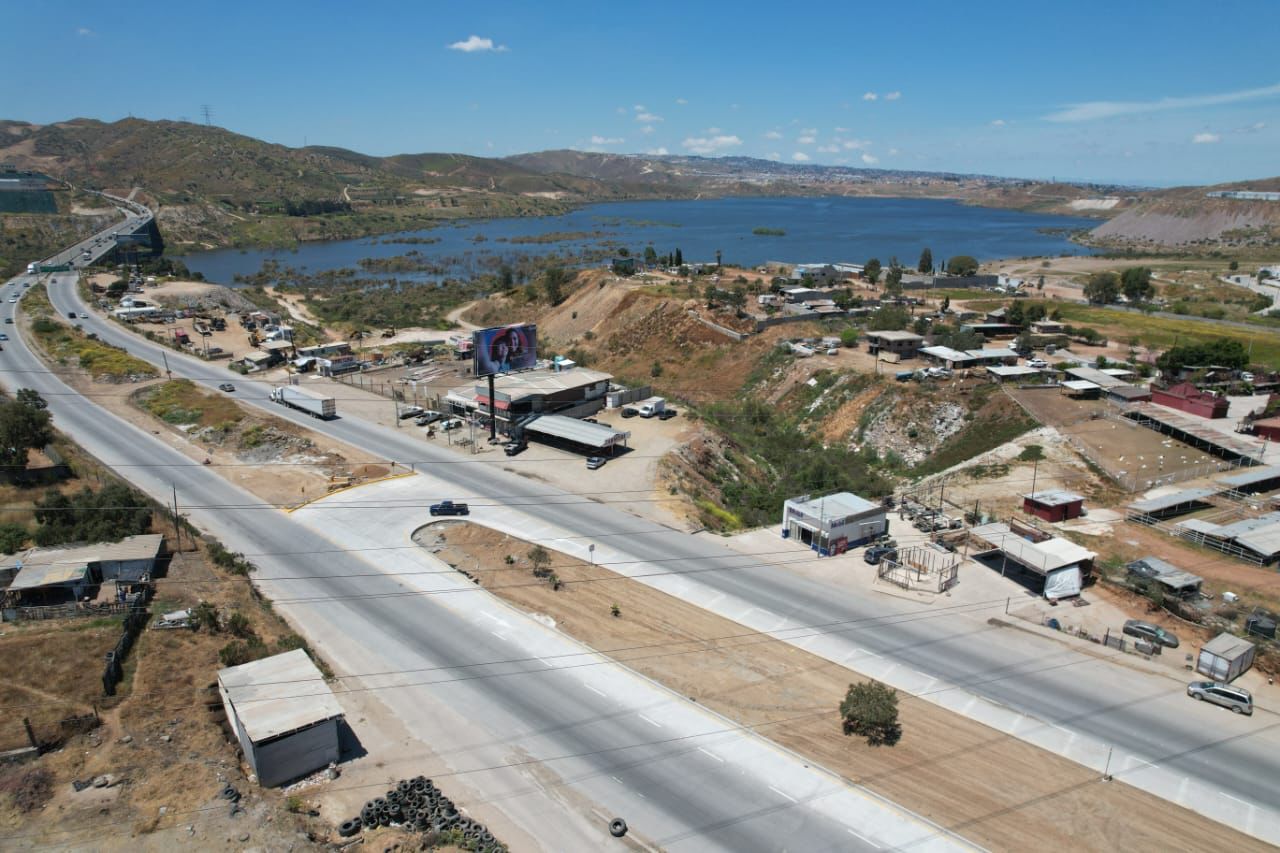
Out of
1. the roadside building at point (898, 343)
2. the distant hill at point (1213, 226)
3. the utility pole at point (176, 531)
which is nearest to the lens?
the utility pole at point (176, 531)

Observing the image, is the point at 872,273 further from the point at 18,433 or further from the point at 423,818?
the point at 423,818

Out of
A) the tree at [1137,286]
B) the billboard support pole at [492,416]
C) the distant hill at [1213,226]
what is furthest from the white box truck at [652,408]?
the distant hill at [1213,226]

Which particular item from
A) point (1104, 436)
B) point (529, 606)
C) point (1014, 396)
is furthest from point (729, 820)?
point (1014, 396)

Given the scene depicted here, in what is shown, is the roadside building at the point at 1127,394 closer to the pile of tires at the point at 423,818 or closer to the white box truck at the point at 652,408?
the white box truck at the point at 652,408

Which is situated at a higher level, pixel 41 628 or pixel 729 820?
pixel 41 628

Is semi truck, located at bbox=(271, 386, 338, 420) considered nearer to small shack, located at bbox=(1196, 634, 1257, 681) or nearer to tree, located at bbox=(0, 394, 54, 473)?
tree, located at bbox=(0, 394, 54, 473)

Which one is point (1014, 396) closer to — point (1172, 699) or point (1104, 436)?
point (1104, 436)
